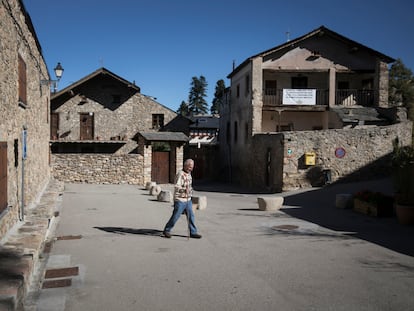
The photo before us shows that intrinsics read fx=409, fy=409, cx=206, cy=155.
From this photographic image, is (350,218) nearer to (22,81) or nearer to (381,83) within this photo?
(22,81)

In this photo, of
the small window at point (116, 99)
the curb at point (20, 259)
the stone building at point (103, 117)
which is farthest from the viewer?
the small window at point (116, 99)

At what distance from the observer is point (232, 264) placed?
644 cm

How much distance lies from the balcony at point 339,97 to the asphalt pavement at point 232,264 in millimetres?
16186

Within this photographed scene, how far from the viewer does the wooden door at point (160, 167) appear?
27.8 m

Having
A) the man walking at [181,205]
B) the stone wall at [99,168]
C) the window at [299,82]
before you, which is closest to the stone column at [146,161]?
the stone wall at [99,168]

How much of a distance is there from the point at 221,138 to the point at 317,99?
1107 centimetres

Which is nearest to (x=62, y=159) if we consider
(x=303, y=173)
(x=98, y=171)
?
(x=98, y=171)

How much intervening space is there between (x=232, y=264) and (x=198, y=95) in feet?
225

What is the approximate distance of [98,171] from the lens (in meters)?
25.2

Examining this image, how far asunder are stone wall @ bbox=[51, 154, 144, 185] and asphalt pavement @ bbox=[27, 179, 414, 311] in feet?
45.4

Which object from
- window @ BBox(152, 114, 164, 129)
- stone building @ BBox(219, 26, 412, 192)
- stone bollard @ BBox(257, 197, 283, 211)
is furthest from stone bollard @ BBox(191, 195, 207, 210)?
window @ BBox(152, 114, 164, 129)

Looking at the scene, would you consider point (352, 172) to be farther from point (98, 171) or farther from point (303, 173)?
point (98, 171)

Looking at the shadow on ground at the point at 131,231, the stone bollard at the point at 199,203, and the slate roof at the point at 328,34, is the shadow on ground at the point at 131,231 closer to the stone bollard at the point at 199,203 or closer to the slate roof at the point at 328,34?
the stone bollard at the point at 199,203

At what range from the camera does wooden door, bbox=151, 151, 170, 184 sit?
2783 cm
